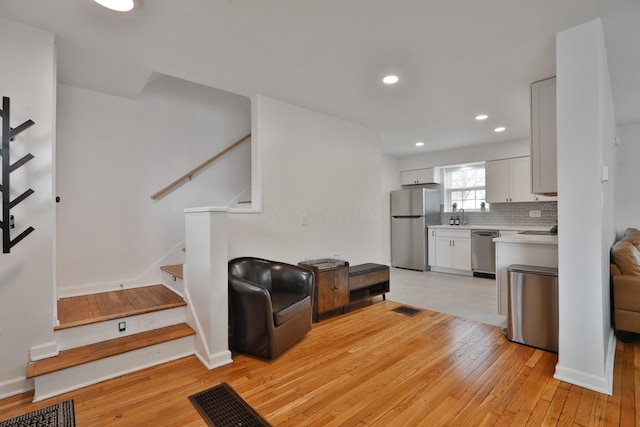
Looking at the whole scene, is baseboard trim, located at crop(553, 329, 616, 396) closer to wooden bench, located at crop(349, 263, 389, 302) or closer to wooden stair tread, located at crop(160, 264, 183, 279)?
wooden bench, located at crop(349, 263, 389, 302)

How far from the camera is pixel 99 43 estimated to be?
2.37 metres

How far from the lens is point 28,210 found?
2.09m

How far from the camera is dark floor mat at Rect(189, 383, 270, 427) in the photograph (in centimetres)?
175

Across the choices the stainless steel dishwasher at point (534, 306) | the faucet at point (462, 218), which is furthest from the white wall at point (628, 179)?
the stainless steel dishwasher at point (534, 306)

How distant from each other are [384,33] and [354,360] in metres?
2.52

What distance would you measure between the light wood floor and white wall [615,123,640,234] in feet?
10.1

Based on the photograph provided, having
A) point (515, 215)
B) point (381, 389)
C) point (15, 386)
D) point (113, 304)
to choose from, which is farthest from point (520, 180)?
point (15, 386)

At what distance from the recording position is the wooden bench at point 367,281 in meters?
3.78

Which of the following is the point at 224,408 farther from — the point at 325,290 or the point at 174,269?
the point at 174,269

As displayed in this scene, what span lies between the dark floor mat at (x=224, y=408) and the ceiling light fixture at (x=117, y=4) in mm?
2504

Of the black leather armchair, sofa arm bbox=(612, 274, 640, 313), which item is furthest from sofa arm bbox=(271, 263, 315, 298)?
sofa arm bbox=(612, 274, 640, 313)

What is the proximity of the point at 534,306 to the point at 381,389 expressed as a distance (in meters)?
1.59

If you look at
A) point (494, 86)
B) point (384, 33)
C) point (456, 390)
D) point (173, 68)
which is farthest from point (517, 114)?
point (173, 68)

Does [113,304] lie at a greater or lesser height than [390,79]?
lesser
